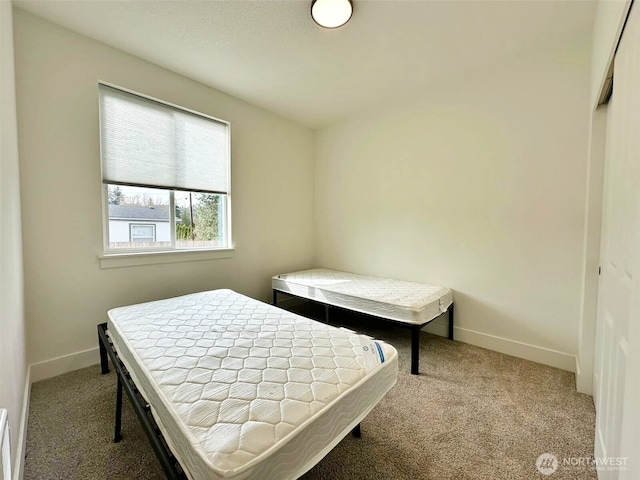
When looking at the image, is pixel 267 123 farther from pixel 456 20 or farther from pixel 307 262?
pixel 456 20

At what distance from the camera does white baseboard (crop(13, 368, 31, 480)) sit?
1139 mm

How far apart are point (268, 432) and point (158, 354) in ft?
2.62

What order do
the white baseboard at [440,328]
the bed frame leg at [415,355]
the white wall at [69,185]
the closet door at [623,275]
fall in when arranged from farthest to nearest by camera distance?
1. the white baseboard at [440,328]
2. the bed frame leg at [415,355]
3. the white wall at [69,185]
4. the closet door at [623,275]

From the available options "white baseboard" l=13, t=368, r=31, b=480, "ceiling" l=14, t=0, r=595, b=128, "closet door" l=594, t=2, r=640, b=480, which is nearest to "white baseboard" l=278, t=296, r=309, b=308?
"white baseboard" l=13, t=368, r=31, b=480

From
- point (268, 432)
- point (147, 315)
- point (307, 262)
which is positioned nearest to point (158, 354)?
point (147, 315)

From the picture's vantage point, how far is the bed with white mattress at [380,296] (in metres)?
2.18

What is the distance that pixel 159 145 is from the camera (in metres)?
2.47

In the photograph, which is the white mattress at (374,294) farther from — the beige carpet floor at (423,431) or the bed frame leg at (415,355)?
the beige carpet floor at (423,431)

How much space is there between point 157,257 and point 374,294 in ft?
6.66

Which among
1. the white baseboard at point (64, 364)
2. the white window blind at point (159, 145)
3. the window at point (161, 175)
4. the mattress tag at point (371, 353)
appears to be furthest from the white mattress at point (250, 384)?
the white window blind at point (159, 145)

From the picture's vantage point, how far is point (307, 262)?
3910 millimetres

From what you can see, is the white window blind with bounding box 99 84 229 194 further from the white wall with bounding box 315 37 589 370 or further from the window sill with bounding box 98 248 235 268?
the white wall with bounding box 315 37 589 370

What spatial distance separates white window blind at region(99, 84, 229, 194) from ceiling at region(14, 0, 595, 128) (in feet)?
1.31

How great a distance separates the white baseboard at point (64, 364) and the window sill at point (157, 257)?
71cm
